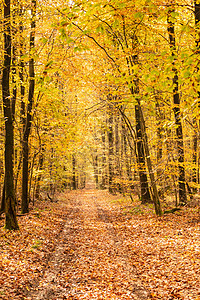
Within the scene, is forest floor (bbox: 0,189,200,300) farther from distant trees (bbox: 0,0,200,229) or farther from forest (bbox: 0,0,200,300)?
distant trees (bbox: 0,0,200,229)

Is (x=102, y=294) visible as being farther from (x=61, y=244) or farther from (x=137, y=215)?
(x=137, y=215)

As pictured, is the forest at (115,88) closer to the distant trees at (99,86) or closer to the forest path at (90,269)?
the distant trees at (99,86)

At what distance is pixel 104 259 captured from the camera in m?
7.88

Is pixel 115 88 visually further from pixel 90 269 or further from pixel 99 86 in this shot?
pixel 90 269

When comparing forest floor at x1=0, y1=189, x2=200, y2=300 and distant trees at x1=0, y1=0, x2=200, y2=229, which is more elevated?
distant trees at x1=0, y1=0, x2=200, y2=229

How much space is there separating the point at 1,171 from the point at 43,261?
24.6ft

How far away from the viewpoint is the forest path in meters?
5.80

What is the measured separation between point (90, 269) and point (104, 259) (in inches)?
31.7

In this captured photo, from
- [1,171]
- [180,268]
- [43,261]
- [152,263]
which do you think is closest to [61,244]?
[43,261]

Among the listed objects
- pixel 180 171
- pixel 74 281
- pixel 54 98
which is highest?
pixel 54 98

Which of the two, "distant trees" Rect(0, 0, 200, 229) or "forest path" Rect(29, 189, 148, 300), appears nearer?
"forest path" Rect(29, 189, 148, 300)

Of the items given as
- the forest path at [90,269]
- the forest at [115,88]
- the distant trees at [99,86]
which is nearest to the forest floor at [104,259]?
the forest path at [90,269]

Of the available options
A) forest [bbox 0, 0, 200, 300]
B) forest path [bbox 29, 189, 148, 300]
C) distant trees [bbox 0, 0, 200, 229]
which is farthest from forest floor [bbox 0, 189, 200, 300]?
distant trees [bbox 0, 0, 200, 229]

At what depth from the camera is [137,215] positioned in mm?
13133
